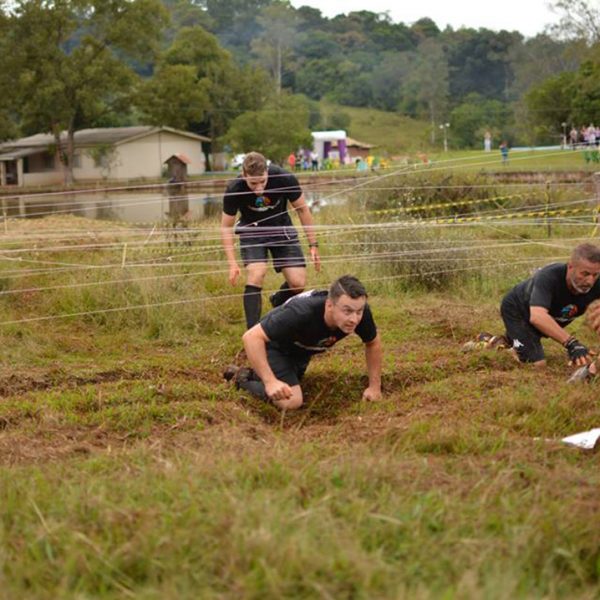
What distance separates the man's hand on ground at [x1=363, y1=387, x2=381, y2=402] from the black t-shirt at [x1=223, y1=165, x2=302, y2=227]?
7.17 ft

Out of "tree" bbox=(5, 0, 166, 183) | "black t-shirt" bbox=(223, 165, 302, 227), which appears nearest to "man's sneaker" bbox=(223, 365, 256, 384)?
"black t-shirt" bbox=(223, 165, 302, 227)

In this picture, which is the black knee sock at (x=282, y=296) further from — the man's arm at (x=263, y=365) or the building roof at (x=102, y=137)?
the building roof at (x=102, y=137)

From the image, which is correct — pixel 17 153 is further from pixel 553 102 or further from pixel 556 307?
pixel 556 307

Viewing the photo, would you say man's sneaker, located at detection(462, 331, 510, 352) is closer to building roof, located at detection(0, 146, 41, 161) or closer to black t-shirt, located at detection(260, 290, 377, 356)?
black t-shirt, located at detection(260, 290, 377, 356)

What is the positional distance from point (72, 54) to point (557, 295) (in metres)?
46.7

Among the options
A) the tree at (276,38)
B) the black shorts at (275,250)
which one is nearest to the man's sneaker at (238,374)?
the black shorts at (275,250)

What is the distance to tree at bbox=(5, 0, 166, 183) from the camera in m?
48.7

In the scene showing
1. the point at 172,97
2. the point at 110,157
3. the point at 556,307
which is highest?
the point at 172,97

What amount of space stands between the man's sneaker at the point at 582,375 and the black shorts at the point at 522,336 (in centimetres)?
75

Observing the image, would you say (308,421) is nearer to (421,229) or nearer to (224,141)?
(421,229)

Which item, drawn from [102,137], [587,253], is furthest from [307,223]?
[102,137]

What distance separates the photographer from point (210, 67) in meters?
60.3

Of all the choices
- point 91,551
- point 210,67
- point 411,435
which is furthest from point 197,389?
point 210,67

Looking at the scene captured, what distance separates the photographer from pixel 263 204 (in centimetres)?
795
